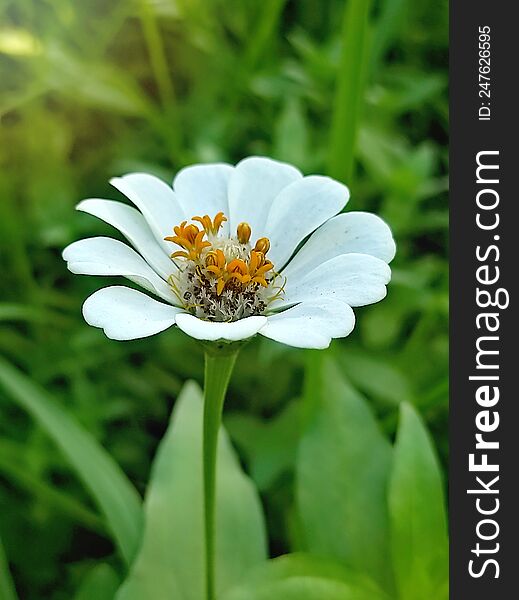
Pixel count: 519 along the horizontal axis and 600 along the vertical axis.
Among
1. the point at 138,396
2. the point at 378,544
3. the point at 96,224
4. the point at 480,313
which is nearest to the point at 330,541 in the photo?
the point at 378,544

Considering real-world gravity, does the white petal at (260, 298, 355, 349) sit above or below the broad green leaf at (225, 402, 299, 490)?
below

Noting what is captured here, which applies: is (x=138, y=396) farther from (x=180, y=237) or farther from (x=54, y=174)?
(x=180, y=237)

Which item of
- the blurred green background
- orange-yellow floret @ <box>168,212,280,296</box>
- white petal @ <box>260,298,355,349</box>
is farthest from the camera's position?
the blurred green background

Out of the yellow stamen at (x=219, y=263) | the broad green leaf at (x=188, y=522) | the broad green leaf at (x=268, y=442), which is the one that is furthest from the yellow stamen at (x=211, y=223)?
the broad green leaf at (x=268, y=442)

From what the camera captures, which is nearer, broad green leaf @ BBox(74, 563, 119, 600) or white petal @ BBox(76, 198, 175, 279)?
white petal @ BBox(76, 198, 175, 279)

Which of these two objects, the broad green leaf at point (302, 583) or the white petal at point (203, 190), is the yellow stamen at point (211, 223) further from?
the broad green leaf at point (302, 583)

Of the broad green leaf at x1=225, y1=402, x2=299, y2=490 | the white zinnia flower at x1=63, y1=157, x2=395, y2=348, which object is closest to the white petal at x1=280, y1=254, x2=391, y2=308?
the white zinnia flower at x1=63, y1=157, x2=395, y2=348

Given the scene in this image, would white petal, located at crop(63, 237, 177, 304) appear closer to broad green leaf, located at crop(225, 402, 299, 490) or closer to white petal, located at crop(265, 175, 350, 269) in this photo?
white petal, located at crop(265, 175, 350, 269)
